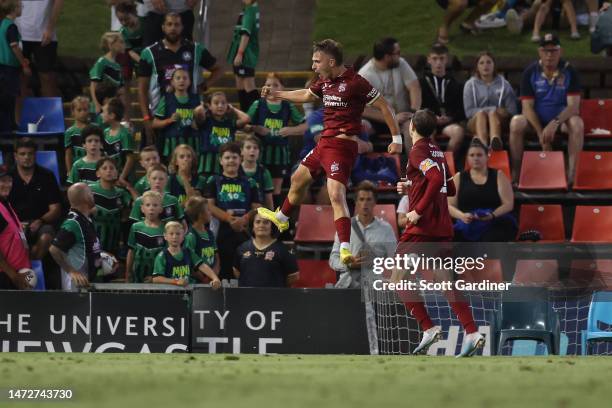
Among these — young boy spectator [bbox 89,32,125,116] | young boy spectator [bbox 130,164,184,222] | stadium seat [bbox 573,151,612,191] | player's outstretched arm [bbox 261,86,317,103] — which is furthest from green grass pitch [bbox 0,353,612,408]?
young boy spectator [bbox 89,32,125,116]

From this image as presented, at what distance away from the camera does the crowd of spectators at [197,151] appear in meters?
13.8

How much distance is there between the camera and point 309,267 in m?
14.8

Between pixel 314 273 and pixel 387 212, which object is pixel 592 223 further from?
pixel 314 273

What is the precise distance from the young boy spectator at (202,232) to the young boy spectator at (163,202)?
0.14m

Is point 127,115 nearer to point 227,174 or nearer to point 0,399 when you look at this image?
point 227,174

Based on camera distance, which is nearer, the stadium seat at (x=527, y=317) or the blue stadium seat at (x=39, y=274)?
the stadium seat at (x=527, y=317)

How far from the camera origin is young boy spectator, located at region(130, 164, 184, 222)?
14.2 meters

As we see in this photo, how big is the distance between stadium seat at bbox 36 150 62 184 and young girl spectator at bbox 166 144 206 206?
1596 millimetres

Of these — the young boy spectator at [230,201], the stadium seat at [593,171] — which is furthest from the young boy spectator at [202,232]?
the stadium seat at [593,171]

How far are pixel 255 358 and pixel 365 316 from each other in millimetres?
2493

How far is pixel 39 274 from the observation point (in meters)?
13.9

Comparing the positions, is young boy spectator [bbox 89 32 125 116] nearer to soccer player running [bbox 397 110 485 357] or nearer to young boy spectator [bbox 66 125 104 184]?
young boy spectator [bbox 66 125 104 184]

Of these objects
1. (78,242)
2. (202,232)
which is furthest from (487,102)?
(78,242)

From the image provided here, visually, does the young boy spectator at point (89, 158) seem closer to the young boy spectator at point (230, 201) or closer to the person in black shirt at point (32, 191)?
the person in black shirt at point (32, 191)
